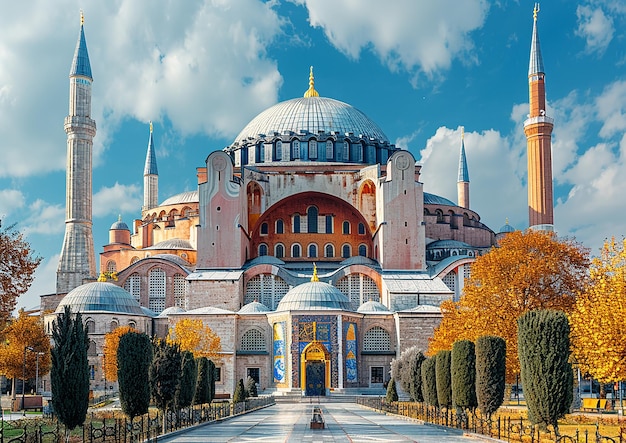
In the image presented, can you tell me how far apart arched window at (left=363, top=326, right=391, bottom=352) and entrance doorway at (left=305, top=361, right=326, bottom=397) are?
352cm

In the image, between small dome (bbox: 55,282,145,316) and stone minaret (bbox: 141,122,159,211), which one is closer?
small dome (bbox: 55,282,145,316)

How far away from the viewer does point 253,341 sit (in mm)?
50406

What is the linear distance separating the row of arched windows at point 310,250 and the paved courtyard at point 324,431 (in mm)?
26933

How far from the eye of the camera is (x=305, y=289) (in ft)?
162

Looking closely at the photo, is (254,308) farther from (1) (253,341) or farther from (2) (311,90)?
(2) (311,90)

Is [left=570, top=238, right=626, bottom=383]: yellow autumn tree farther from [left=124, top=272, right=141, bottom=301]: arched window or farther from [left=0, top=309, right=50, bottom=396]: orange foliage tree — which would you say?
[left=124, top=272, right=141, bottom=301]: arched window

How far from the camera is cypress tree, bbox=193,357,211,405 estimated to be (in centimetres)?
3344

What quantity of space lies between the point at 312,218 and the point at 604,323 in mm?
35919

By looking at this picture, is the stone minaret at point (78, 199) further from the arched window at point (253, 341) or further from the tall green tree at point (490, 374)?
the tall green tree at point (490, 374)

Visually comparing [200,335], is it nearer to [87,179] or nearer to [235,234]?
[235,234]

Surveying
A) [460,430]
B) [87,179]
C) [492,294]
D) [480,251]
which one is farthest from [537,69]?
[460,430]

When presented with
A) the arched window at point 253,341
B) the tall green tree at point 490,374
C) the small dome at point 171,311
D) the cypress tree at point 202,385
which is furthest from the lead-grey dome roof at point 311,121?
the tall green tree at point 490,374

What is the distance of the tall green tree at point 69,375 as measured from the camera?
64.6ft

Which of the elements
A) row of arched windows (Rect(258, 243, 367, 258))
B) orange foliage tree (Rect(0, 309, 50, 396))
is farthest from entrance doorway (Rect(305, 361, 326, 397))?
orange foliage tree (Rect(0, 309, 50, 396))
